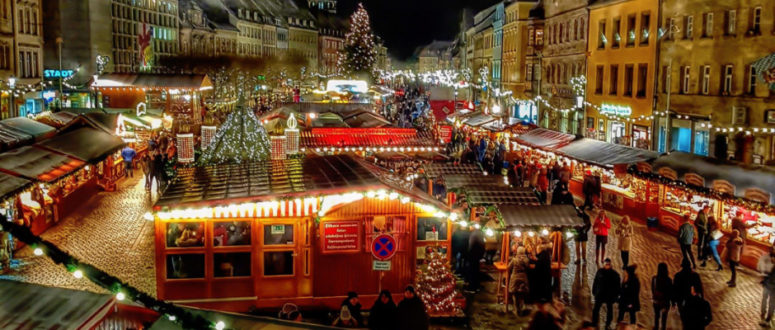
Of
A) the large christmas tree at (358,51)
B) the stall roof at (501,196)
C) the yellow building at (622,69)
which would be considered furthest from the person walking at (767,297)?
the large christmas tree at (358,51)

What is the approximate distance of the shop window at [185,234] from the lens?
13352 millimetres

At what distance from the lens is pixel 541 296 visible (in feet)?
44.6

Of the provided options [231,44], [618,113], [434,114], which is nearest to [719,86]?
[618,113]

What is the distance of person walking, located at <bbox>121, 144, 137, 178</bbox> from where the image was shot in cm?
3173

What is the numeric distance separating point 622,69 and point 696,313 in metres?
28.9

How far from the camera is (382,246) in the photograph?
43.1 feet

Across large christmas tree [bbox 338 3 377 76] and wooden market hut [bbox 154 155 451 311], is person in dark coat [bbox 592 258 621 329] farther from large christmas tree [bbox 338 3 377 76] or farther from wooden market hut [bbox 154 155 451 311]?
large christmas tree [bbox 338 3 377 76]

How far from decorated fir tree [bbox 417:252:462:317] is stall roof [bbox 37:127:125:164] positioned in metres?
14.9

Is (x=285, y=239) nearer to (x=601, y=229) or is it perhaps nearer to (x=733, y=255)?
(x=601, y=229)

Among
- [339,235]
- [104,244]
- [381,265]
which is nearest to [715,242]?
[381,265]

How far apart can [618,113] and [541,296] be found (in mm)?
26787

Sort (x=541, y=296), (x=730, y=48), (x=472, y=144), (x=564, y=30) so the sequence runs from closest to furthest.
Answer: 1. (x=541, y=296)
2. (x=730, y=48)
3. (x=472, y=144)
4. (x=564, y=30)

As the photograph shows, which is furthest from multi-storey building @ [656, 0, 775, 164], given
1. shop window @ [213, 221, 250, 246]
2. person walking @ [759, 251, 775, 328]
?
shop window @ [213, 221, 250, 246]

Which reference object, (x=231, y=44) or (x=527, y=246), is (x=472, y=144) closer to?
(x=527, y=246)
